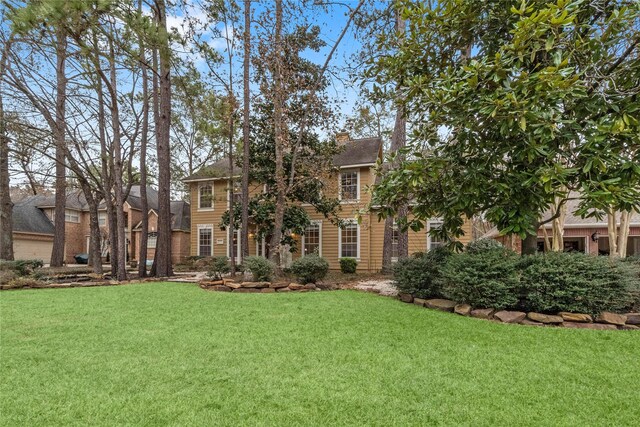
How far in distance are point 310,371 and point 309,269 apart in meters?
5.71

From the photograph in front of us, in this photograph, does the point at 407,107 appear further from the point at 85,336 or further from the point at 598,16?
the point at 85,336

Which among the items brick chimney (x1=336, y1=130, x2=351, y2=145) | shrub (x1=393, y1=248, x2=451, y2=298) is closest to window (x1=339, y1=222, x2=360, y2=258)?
brick chimney (x1=336, y1=130, x2=351, y2=145)

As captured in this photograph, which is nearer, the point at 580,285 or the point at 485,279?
the point at 580,285

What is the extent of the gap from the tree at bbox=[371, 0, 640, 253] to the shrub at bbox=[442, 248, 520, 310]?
1.88 feet

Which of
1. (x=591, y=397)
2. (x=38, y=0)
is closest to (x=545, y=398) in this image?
(x=591, y=397)

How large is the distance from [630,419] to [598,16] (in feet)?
18.0

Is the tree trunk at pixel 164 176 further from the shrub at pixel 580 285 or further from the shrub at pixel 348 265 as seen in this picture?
the shrub at pixel 580 285

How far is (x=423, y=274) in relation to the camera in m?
6.33

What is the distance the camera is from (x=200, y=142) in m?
21.1

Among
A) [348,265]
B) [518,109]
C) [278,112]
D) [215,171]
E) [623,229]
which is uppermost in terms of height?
[278,112]

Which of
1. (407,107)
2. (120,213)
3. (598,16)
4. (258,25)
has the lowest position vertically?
(120,213)

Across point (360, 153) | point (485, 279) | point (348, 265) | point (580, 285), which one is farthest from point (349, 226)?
point (580, 285)

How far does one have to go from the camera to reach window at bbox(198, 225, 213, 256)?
59.5ft

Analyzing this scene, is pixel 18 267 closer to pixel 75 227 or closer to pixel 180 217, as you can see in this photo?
pixel 180 217
